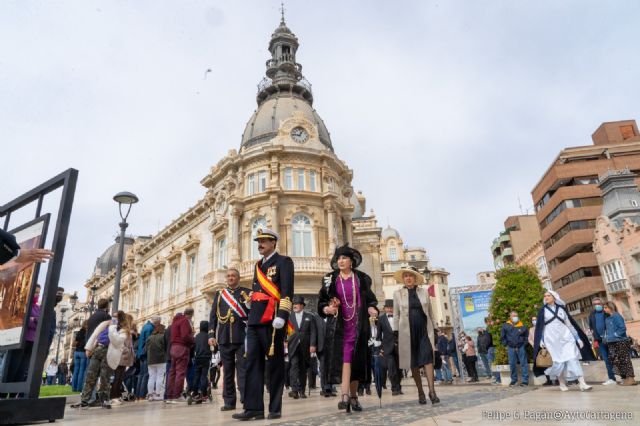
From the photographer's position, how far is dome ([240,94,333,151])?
28269mm

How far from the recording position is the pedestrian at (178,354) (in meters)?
8.68

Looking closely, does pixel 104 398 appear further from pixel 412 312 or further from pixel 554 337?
pixel 554 337

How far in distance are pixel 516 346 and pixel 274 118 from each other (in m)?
22.2

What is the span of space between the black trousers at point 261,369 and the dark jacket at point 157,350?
5.13m

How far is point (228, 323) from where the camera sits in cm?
646

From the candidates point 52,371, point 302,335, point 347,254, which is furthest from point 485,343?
point 52,371

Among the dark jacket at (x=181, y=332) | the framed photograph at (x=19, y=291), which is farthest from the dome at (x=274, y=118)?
the framed photograph at (x=19, y=291)

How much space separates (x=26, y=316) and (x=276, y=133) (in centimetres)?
2333

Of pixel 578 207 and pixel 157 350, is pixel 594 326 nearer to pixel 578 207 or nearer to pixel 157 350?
pixel 157 350

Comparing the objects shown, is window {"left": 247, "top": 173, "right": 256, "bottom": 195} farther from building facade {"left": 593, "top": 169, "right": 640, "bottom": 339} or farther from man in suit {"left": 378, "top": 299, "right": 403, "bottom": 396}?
building facade {"left": 593, "top": 169, "right": 640, "bottom": 339}

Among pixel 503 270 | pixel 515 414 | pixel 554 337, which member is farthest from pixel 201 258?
pixel 515 414

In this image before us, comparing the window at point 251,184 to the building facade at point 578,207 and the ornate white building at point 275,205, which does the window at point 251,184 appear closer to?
the ornate white building at point 275,205

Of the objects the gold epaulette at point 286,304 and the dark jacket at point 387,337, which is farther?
the dark jacket at point 387,337

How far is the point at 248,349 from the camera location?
16.7 ft
